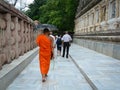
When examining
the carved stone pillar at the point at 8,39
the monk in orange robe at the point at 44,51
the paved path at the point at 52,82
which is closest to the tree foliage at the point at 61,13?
the paved path at the point at 52,82

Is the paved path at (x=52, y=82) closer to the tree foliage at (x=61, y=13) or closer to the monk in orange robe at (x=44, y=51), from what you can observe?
the monk in orange robe at (x=44, y=51)

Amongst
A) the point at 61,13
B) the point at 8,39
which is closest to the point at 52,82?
the point at 8,39

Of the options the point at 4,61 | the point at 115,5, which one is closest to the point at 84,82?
the point at 4,61

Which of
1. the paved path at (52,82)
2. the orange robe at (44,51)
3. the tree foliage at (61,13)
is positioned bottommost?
the paved path at (52,82)

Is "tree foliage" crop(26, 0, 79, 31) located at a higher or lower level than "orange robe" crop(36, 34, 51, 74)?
higher

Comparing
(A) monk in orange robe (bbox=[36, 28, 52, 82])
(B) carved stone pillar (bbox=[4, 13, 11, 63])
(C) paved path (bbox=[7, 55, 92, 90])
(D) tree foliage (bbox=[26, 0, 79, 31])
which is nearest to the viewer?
(C) paved path (bbox=[7, 55, 92, 90])

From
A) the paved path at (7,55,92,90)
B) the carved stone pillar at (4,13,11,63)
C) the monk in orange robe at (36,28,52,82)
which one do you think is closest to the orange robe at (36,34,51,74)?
the monk in orange robe at (36,28,52,82)

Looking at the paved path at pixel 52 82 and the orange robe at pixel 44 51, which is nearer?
the paved path at pixel 52 82

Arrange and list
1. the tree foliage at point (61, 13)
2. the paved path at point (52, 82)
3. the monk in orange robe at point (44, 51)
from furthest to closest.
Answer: the tree foliage at point (61, 13)
the monk in orange robe at point (44, 51)
the paved path at point (52, 82)

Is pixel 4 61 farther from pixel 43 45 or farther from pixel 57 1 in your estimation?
pixel 57 1

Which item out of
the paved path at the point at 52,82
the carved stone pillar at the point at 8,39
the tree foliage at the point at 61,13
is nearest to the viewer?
the paved path at the point at 52,82

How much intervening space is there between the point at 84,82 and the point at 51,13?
1479 inches

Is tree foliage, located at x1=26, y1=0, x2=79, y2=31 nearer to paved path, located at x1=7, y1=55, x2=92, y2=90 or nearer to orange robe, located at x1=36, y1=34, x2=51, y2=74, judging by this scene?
paved path, located at x1=7, y1=55, x2=92, y2=90

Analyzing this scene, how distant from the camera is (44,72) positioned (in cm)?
926
